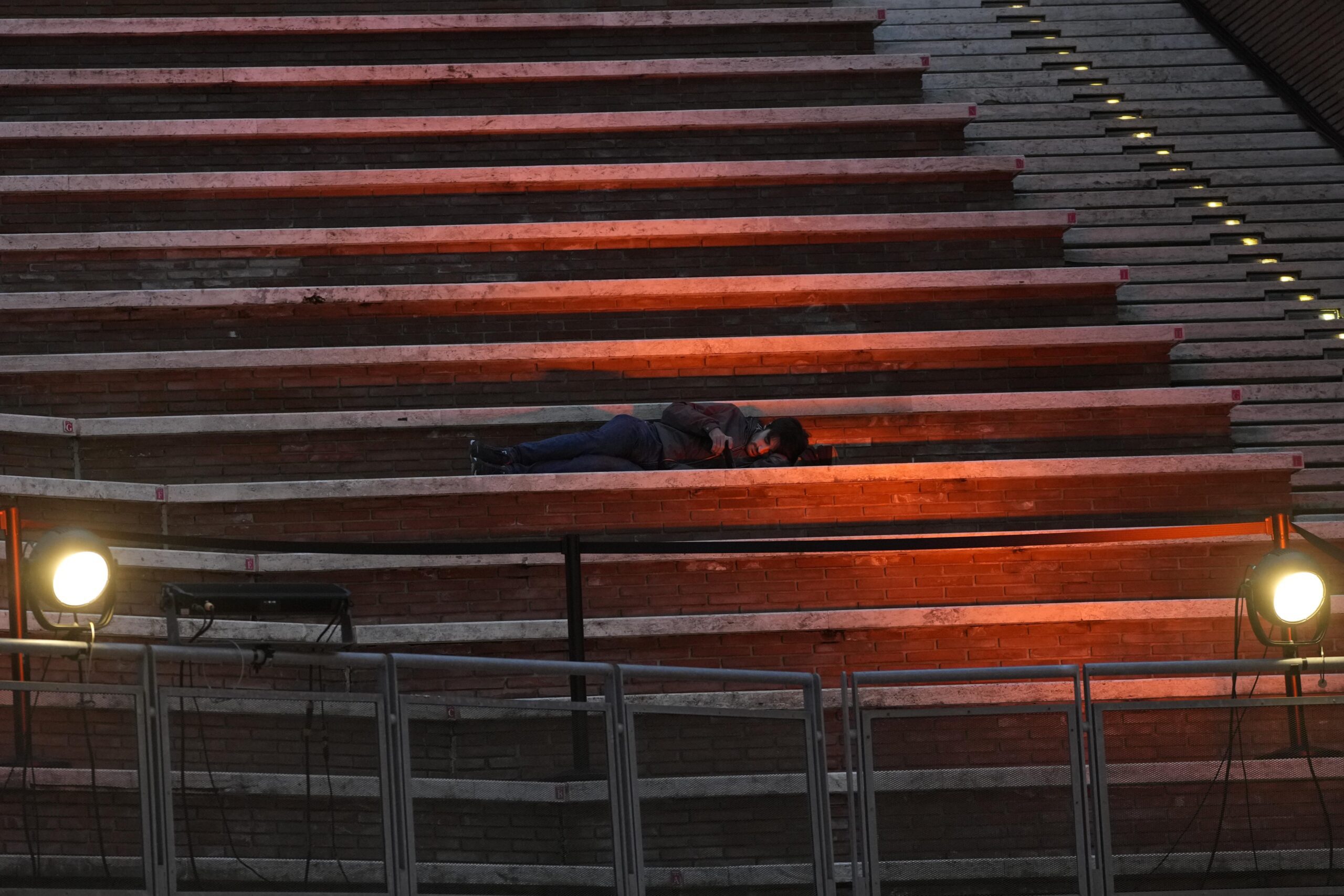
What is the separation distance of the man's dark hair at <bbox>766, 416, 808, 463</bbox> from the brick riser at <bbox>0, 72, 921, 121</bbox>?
239 cm

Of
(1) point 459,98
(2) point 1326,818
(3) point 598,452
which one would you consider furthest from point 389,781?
(1) point 459,98

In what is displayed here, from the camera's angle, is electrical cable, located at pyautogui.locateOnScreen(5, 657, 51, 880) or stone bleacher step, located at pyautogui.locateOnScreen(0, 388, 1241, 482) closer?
electrical cable, located at pyautogui.locateOnScreen(5, 657, 51, 880)

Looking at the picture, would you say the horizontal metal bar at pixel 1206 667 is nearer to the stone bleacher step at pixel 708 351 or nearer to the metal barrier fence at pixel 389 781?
the metal barrier fence at pixel 389 781

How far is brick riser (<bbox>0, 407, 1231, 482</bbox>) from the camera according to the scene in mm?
7242

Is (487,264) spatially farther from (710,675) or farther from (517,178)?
(710,675)

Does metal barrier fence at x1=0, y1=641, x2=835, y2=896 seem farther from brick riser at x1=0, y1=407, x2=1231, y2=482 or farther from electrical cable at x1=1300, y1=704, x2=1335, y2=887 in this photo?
brick riser at x1=0, y1=407, x2=1231, y2=482

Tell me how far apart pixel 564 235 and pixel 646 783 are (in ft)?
13.6

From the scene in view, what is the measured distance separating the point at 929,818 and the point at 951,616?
237cm

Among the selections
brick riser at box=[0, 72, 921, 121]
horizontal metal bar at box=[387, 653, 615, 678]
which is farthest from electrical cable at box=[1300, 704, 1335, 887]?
brick riser at box=[0, 72, 921, 121]

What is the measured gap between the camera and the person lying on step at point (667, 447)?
7.09 meters

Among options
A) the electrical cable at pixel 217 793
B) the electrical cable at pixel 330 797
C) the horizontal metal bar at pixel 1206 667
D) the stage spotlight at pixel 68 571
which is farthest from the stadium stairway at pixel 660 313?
the electrical cable at pixel 217 793

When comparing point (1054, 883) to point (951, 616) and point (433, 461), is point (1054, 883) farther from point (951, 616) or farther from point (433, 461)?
point (433, 461)

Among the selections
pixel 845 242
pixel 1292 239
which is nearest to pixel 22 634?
pixel 845 242

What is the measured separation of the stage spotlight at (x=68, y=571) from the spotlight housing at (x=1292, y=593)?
338 cm
